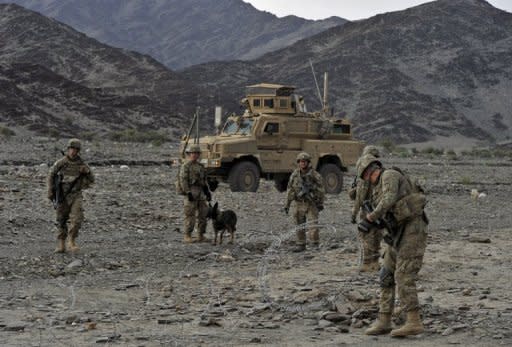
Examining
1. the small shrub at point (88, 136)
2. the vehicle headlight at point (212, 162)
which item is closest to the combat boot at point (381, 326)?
the vehicle headlight at point (212, 162)

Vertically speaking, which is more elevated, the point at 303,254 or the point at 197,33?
the point at 197,33

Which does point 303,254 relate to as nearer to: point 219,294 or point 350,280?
point 350,280

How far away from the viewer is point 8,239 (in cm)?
1184

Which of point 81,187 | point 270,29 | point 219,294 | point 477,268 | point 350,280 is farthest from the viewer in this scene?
point 270,29

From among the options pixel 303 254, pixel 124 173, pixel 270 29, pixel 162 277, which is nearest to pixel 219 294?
pixel 162 277

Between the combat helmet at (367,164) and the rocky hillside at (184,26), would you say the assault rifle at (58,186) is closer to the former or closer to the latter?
the combat helmet at (367,164)

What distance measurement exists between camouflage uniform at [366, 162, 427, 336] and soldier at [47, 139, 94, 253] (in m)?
5.11

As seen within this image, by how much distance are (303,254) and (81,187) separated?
10.1 feet

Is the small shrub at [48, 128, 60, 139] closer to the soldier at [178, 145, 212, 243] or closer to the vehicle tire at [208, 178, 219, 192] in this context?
the vehicle tire at [208, 178, 219, 192]

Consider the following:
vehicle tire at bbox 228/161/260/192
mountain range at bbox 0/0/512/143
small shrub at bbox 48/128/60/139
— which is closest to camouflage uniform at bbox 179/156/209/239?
vehicle tire at bbox 228/161/260/192

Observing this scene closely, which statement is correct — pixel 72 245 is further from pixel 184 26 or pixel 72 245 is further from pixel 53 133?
pixel 184 26

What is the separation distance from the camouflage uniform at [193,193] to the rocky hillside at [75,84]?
3633cm

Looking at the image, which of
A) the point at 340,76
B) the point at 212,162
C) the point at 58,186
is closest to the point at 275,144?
the point at 212,162

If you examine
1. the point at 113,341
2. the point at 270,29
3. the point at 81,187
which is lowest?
the point at 113,341
